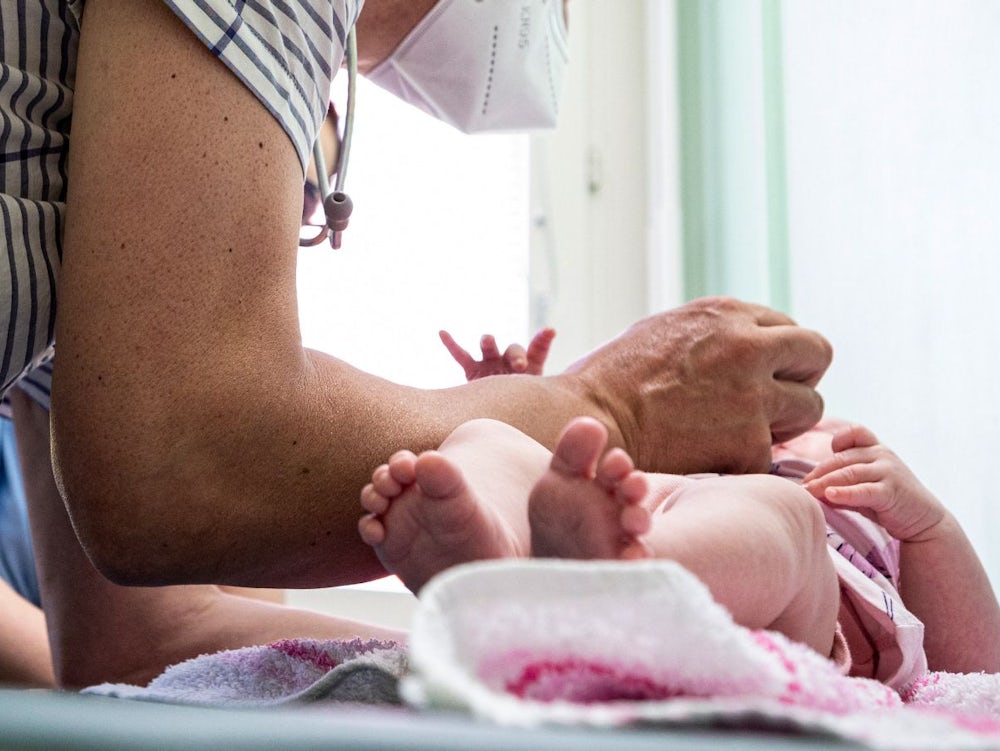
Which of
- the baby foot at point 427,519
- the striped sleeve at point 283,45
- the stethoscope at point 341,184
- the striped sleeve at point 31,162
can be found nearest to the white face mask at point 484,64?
the stethoscope at point 341,184

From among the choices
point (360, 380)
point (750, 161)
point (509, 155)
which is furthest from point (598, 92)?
point (360, 380)

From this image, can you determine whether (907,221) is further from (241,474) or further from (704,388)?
(241,474)

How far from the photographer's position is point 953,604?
33.7 inches

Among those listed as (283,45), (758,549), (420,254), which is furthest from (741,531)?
(420,254)

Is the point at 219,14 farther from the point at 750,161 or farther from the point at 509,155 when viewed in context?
the point at 509,155

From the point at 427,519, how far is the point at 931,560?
1.97 feet

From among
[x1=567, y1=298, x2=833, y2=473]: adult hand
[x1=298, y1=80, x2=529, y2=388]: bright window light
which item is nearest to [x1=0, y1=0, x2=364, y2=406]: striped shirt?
[x1=567, y1=298, x2=833, y2=473]: adult hand

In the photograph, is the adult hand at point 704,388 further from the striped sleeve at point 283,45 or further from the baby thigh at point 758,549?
the striped sleeve at point 283,45

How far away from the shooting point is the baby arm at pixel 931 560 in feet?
2.74

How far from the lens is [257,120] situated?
597 mm

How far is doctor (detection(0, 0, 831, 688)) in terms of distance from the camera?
0.57 m

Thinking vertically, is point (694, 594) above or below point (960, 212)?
below

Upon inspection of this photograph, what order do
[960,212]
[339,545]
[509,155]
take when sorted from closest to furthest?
[339,545], [960,212], [509,155]

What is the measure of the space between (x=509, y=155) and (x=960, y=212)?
1.09 m
